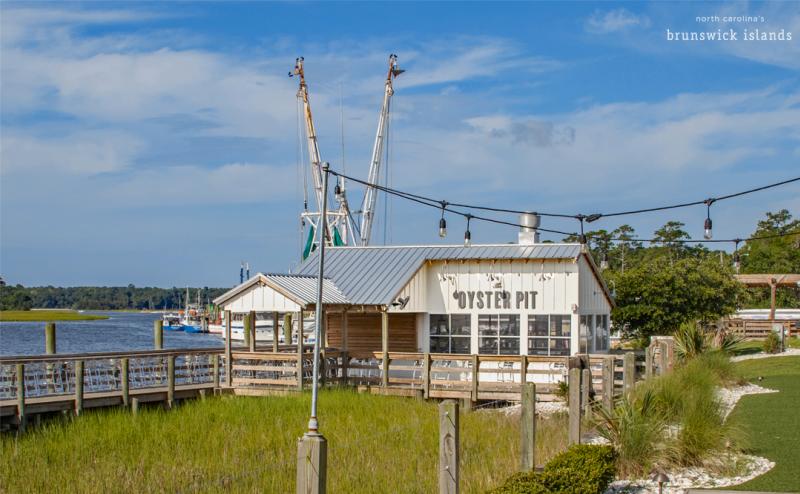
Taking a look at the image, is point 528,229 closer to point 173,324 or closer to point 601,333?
point 601,333

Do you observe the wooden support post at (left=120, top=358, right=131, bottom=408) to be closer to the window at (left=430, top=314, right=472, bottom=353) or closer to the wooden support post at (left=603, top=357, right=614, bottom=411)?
the window at (left=430, top=314, right=472, bottom=353)

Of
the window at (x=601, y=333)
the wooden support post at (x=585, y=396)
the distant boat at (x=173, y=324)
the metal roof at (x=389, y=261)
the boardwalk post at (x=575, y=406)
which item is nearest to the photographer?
the boardwalk post at (x=575, y=406)

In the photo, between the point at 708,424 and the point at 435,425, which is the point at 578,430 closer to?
the point at 708,424

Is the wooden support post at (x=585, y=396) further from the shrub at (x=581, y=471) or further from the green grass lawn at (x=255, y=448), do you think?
the shrub at (x=581, y=471)

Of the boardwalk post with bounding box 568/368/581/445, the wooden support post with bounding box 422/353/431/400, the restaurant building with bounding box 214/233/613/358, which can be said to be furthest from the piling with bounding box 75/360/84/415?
the boardwalk post with bounding box 568/368/581/445

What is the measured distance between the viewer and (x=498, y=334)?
85.5ft

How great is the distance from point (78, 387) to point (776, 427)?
13.8 metres

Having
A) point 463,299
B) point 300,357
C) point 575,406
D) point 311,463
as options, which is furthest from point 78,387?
point 311,463

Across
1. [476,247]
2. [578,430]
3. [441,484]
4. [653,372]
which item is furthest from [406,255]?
[441,484]

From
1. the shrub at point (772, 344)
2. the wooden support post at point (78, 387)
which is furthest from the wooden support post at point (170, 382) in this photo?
the shrub at point (772, 344)

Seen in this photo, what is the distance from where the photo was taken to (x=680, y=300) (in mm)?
36938

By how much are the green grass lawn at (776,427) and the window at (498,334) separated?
6092 millimetres

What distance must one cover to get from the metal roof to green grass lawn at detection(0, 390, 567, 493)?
392cm

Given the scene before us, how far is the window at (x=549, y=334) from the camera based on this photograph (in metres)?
25.5
